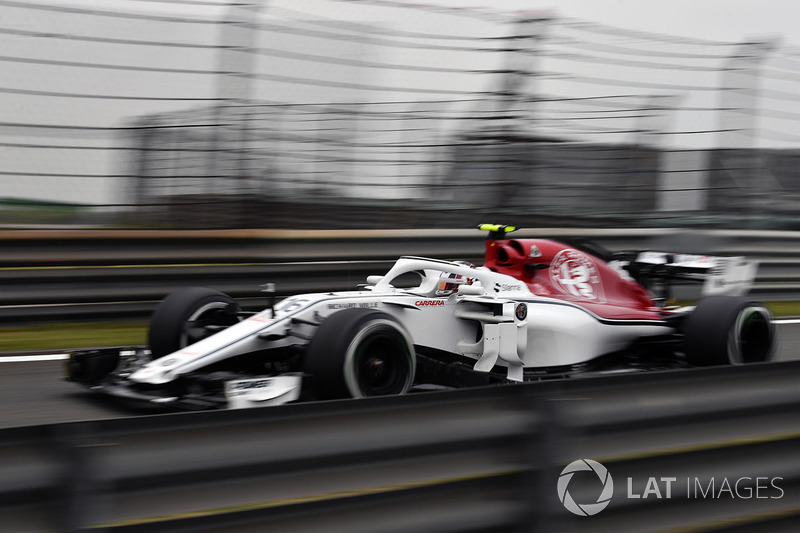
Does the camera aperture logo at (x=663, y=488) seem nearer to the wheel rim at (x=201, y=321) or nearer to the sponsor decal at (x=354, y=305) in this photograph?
the sponsor decal at (x=354, y=305)

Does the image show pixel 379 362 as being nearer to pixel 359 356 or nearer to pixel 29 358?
pixel 359 356

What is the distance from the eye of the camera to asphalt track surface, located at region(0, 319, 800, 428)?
4379 millimetres

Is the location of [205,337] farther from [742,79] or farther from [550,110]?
[742,79]

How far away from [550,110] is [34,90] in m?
4.54

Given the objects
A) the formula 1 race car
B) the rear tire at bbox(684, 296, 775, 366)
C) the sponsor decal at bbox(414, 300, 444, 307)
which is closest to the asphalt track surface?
the formula 1 race car

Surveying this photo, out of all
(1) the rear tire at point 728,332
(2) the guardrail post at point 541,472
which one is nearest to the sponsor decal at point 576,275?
(1) the rear tire at point 728,332

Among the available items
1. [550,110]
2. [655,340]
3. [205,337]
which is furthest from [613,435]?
[550,110]

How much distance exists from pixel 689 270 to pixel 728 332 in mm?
886

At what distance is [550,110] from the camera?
8.56 m

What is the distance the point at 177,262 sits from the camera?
23.7ft

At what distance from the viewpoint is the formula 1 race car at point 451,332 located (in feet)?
14.1

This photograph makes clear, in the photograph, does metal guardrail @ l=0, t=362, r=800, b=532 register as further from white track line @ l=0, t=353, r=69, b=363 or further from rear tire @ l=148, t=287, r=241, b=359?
white track line @ l=0, t=353, r=69, b=363

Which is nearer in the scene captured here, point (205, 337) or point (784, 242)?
point (205, 337)

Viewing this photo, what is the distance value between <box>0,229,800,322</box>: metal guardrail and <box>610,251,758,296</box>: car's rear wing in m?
1.90
